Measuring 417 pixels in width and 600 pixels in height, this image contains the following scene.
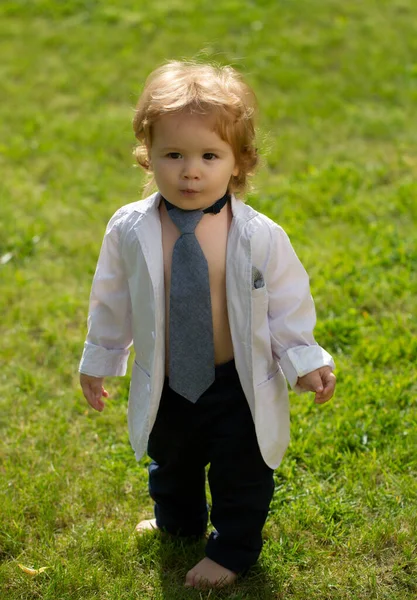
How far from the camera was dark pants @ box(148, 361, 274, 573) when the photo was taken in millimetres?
2762

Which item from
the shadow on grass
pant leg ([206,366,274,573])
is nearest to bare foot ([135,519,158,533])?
the shadow on grass

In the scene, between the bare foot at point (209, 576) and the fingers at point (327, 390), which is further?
the bare foot at point (209, 576)

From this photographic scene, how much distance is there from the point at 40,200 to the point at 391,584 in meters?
3.72

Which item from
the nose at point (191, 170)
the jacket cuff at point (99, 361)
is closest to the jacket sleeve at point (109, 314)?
the jacket cuff at point (99, 361)

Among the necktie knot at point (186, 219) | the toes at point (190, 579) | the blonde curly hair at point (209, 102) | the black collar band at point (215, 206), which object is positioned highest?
the blonde curly hair at point (209, 102)

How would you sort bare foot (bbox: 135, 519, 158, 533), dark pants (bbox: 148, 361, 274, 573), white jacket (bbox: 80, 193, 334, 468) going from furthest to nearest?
bare foot (bbox: 135, 519, 158, 533) < dark pants (bbox: 148, 361, 274, 573) < white jacket (bbox: 80, 193, 334, 468)

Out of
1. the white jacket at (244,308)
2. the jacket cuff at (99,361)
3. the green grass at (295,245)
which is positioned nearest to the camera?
the white jacket at (244,308)

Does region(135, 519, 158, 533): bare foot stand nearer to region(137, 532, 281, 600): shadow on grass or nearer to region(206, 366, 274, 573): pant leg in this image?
region(137, 532, 281, 600): shadow on grass

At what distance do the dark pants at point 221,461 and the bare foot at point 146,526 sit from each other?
7.3 inches

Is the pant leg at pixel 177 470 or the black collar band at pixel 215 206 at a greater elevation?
the black collar band at pixel 215 206

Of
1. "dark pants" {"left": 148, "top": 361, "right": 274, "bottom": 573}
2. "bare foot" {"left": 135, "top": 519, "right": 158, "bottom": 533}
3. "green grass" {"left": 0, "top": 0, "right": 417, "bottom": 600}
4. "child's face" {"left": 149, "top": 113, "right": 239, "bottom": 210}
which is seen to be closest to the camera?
"child's face" {"left": 149, "top": 113, "right": 239, "bottom": 210}

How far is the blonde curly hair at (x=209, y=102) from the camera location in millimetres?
2525

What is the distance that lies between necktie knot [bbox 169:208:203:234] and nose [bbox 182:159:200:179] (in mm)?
132

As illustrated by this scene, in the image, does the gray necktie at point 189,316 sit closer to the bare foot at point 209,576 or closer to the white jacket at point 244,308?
the white jacket at point 244,308
